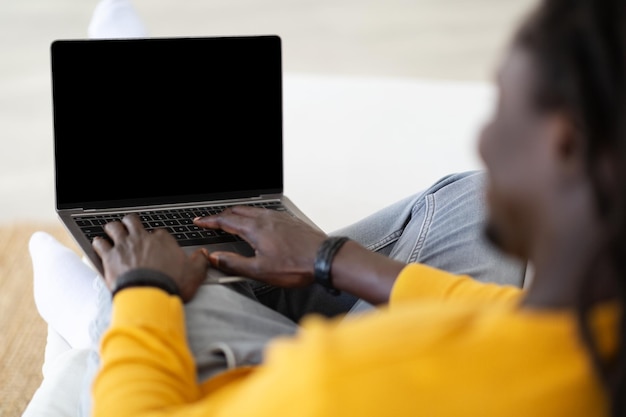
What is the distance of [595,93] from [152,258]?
2.08 feet

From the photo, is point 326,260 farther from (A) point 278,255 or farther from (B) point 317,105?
(B) point 317,105

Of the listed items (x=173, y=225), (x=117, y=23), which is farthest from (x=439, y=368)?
(x=117, y=23)

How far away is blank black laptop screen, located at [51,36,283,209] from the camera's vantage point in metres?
1.42

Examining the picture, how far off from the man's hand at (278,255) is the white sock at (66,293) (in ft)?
1.03

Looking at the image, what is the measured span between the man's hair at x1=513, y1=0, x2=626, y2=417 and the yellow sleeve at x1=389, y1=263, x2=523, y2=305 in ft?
1.28

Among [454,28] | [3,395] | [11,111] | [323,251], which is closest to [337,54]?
[454,28]

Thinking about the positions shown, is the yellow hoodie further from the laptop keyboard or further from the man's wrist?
the laptop keyboard

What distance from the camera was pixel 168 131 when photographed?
1501mm

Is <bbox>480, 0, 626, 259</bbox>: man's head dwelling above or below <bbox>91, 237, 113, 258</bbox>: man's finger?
above

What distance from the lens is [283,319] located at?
121 centimetres

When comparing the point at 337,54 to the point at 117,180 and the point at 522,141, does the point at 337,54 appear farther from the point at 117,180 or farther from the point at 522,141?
the point at 522,141

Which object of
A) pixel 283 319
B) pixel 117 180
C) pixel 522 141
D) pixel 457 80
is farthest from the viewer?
pixel 457 80

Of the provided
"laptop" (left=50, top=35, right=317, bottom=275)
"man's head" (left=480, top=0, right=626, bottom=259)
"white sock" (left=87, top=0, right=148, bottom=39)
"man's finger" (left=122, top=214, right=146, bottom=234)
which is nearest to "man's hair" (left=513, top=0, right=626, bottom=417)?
"man's head" (left=480, top=0, right=626, bottom=259)

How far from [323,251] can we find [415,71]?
229cm
